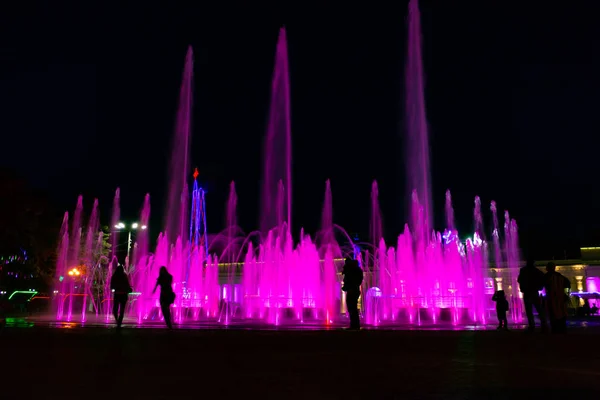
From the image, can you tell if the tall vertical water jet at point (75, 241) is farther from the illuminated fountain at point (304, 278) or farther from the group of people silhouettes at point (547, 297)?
the group of people silhouettes at point (547, 297)

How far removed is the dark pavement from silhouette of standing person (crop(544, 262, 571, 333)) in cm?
139

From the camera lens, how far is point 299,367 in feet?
17.3

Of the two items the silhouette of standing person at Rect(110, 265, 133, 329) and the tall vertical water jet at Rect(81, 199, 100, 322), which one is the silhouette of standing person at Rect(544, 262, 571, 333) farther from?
the tall vertical water jet at Rect(81, 199, 100, 322)

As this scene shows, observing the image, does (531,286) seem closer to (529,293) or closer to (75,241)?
(529,293)

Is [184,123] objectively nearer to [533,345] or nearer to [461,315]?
[461,315]

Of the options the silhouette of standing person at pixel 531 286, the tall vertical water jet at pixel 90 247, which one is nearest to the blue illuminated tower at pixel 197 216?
the tall vertical water jet at pixel 90 247

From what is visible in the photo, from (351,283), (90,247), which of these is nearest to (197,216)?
(90,247)

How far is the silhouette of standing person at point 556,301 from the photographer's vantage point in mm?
9852

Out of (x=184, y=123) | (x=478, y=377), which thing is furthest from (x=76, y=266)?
(x=478, y=377)

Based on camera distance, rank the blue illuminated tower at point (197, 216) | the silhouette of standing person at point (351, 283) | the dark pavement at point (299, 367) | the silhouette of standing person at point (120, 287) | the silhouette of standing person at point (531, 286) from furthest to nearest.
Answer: the blue illuminated tower at point (197, 216) < the silhouette of standing person at point (120, 287) < the silhouette of standing person at point (351, 283) < the silhouette of standing person at point (531, 286) < the dark pavement at point (299, 367)

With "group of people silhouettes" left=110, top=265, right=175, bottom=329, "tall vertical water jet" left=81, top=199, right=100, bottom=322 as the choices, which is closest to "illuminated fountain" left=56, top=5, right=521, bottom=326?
"group of people silhouettes" left=110, top=265, right=175, bottom=329

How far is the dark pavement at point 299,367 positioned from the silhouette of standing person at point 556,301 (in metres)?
1.39

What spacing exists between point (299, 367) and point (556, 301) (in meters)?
6.52

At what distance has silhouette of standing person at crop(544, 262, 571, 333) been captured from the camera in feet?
32.3
